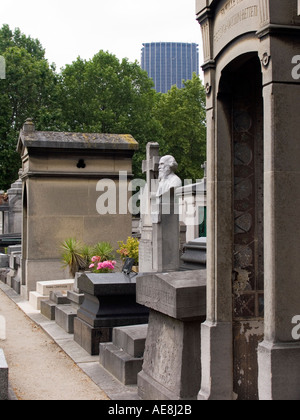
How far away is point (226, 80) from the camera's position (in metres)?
4.68

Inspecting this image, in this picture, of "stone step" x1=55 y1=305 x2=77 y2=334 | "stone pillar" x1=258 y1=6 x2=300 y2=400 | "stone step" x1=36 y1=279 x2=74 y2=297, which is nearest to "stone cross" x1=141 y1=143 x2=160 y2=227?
"stone step" x1=36 y1=279 x2=74 y2=297

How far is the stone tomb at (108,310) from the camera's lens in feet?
24.2

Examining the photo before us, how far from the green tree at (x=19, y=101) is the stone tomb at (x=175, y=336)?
2821cm

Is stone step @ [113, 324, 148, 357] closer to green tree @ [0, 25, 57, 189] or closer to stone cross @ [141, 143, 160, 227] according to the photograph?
stone cross @ [141, 143, 160, 227]

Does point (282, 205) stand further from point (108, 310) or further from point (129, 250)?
point (129, 250)

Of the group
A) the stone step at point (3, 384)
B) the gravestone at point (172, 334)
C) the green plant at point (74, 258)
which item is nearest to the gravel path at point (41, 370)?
the stone step at point (3, 384)

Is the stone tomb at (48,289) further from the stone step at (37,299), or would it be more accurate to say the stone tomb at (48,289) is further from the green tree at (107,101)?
the green tree at (107,101)

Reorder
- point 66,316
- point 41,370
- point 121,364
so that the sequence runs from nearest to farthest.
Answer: point 121,364, point 41,370, point 66,316

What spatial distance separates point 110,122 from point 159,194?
25161mm

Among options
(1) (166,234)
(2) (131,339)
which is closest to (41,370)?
(2) (131,339)

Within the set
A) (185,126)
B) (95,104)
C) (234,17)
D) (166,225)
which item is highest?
(95,104)

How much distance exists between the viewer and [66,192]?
1283 centimetres

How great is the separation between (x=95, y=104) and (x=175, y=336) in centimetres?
3267
